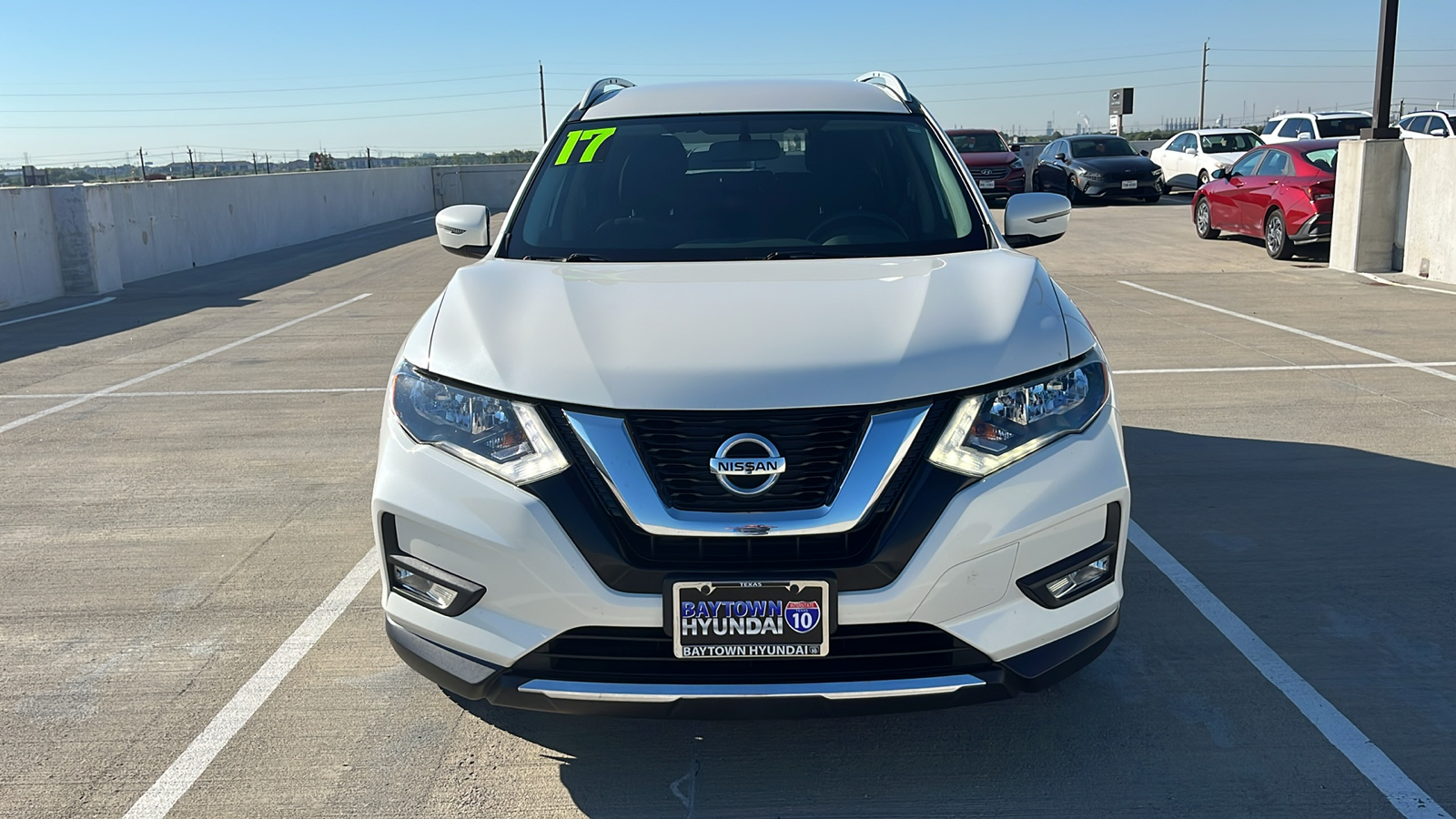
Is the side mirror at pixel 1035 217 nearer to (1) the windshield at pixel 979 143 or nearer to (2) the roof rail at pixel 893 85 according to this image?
(2) the roof rail at pixel 893 85

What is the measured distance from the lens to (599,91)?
5043 millimetres

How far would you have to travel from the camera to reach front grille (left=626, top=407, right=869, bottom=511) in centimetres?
262

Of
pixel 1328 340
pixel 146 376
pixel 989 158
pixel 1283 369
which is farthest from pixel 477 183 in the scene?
pixel 1283 369

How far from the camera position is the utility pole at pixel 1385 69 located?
1389 centimetres

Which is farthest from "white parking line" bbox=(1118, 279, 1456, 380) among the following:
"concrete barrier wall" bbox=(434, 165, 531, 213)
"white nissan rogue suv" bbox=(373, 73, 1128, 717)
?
"concrete barrier wall" bbox=(434, 165, 531, 213)

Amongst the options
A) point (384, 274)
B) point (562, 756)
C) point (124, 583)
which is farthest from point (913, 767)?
point (384, 274)

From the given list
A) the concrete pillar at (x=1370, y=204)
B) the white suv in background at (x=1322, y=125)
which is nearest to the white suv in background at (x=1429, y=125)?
the white suv in background at (x=1322, y=125)

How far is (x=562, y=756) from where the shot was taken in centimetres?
316

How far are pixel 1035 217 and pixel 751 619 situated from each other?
2383 millimetres

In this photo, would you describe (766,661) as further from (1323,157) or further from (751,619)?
(1323,157)

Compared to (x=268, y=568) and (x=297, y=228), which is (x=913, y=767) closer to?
(x=268, y=568)

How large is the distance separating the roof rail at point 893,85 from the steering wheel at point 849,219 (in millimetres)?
750

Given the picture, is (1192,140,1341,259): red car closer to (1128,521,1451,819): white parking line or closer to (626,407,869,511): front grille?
(1128,521,1451,819): white parking line

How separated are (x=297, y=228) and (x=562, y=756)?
23831mm
